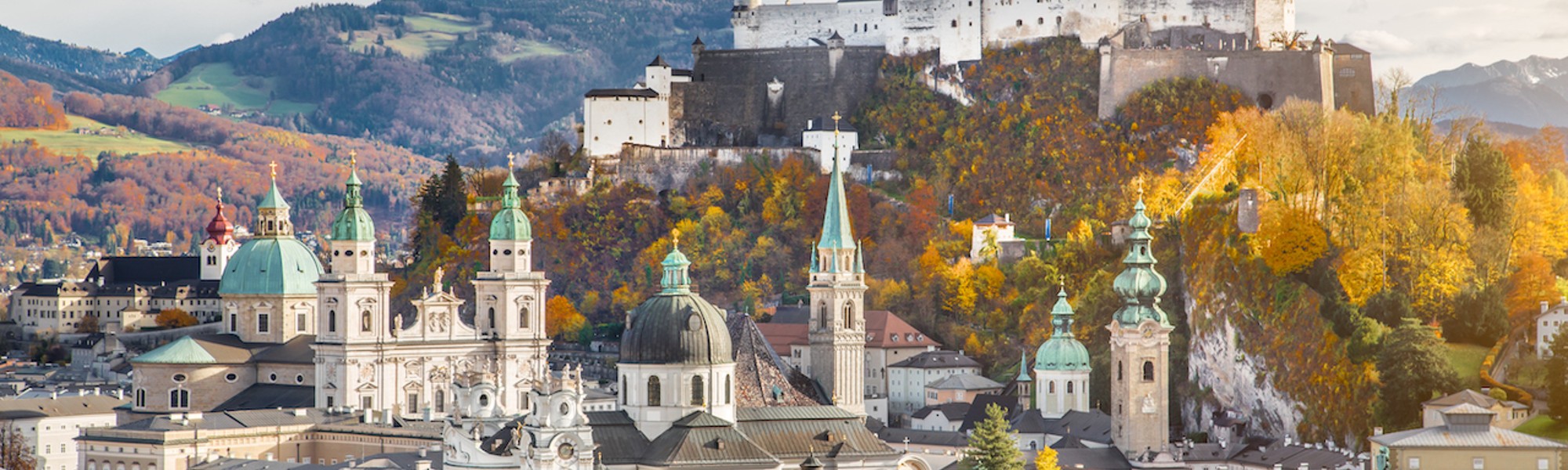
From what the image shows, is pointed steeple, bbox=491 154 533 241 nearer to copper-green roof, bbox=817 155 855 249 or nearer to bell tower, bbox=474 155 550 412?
bell tower, bbox=474 155 550 412

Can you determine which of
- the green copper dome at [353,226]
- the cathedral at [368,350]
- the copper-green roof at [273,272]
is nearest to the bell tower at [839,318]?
the cathedral at [368,350]

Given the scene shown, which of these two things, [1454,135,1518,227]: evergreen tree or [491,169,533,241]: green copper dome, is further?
[491,169,533,241]: green copper dome

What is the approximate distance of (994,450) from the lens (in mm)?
95312

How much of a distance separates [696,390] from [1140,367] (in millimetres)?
26234

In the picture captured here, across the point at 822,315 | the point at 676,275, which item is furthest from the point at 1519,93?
the point at 676,275

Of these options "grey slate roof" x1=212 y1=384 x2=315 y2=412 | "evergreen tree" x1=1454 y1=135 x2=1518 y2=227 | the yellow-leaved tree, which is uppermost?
"evergreen tree" x1=1454 y1=135 x2=1518 y2=227

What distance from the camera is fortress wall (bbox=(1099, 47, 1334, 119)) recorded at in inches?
5261

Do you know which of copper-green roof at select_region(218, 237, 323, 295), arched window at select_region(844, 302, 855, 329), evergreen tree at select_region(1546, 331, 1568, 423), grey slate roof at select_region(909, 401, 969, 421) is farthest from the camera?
copper-green roof at select_region(218, 237, 323, 295)

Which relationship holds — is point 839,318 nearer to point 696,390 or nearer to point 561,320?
point 696,390

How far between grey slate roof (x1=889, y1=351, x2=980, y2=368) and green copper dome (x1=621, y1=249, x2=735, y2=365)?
157 ft

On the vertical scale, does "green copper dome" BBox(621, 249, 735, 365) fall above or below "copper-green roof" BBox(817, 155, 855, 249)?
below

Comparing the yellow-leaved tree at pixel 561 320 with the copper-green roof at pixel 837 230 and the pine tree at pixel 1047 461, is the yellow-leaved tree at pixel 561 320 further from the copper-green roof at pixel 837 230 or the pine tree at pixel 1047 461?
the pine tree at pixel 1047 461

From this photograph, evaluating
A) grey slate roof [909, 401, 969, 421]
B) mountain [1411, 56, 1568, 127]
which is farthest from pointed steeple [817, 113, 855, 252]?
mountain [1411, 56, 1568, 127]

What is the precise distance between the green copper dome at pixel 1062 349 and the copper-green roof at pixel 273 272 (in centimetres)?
3152
